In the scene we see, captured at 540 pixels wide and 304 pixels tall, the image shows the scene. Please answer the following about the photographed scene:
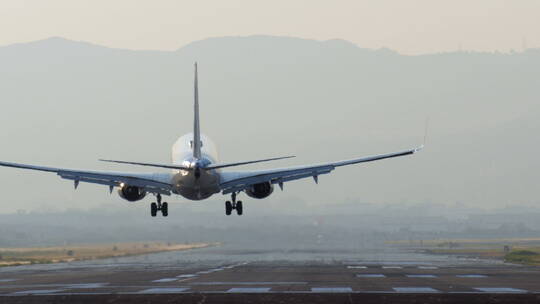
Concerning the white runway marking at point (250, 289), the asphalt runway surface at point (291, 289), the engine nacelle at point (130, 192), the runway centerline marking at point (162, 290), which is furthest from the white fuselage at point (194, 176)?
the white runway marking at point (250, 289)

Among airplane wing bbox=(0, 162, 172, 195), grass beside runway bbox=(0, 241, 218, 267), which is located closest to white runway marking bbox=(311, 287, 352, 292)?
airplane wing bbox=(0, 162, 172, 195)

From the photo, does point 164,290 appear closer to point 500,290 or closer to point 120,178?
point 120,178

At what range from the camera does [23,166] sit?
192 feet

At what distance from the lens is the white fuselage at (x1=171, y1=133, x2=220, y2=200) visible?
5891cm

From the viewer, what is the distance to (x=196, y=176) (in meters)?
58.8

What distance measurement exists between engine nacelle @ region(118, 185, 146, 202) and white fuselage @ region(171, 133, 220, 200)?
400cm

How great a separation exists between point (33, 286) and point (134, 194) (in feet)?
47.0

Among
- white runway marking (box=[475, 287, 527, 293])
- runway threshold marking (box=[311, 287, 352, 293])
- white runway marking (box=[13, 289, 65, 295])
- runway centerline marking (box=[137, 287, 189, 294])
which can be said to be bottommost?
white runway marking (box=[475, 287, 527, 293])

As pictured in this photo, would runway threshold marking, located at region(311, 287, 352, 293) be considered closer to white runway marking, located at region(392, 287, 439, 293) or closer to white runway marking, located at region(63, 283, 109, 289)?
white runway marking, located at region(392, 287, 439, 293)

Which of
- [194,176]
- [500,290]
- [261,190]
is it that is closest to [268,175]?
[261,190]

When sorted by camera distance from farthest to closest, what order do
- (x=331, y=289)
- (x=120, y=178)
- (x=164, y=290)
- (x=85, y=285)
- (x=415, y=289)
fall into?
1. (x=120, y=178)
2. (x=85, y=285)
3. (x=164, y=290)
4. (x=415, y=289)
5. (x=331, y=289)

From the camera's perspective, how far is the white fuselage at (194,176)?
5891 centimetres

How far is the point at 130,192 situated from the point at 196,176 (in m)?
9.95

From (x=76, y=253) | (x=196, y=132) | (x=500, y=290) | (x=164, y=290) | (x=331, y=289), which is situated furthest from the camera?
(x=76, y=253)
